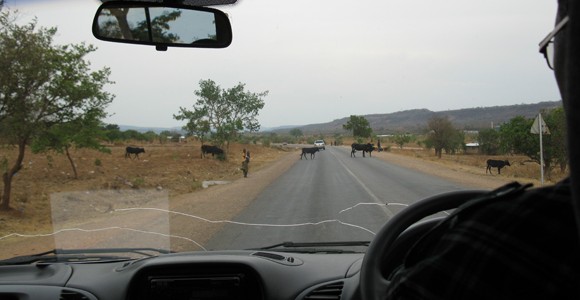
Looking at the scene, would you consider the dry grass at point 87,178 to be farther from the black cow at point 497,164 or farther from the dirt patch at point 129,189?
the black cow at point 497,164

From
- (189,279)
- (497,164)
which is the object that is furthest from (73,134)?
(189,279)

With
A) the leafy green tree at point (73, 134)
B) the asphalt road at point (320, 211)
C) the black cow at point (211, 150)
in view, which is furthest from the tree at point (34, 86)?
the black cow at point (211, 150)

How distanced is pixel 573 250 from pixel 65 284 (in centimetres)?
327

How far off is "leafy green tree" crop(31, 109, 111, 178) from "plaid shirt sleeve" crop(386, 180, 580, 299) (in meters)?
19.3

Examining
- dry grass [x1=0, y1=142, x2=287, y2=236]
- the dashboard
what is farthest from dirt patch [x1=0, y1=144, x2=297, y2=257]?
the dashboard

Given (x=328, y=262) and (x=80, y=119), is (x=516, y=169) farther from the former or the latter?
(x=328, y=262)

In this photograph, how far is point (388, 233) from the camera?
2066 millimetres

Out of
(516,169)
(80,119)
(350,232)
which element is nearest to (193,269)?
(350,232)

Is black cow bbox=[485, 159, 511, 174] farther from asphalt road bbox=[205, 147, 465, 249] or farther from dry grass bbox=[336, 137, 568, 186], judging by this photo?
asphalt road bbox=[205, 147, 465, 249]

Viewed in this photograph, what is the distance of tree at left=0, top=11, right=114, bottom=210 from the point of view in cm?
1606

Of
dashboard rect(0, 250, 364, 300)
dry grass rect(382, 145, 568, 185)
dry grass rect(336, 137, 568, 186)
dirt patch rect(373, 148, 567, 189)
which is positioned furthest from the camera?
dry grass rect(382, 145, 568, 185)

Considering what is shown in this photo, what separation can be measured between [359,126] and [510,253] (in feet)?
148

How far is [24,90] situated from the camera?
1658 cm

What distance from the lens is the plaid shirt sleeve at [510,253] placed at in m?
0.99
